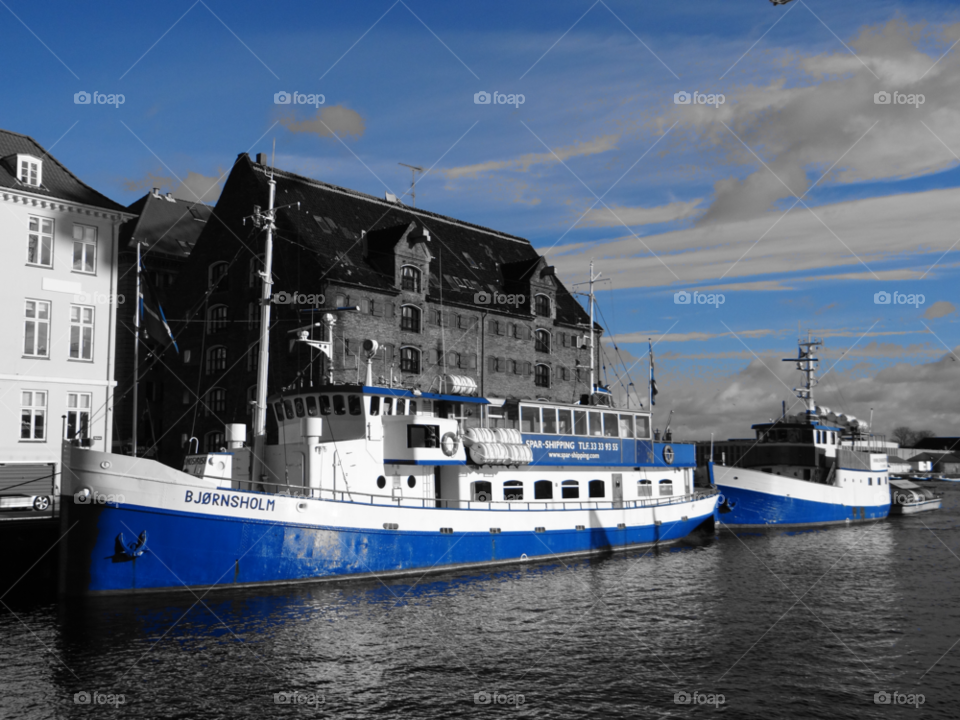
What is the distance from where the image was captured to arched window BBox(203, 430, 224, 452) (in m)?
50.3

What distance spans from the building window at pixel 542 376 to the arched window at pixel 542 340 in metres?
1.30

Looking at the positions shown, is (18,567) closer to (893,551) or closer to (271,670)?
(271,670)

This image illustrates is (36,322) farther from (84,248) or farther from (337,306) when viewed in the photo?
(337,306)

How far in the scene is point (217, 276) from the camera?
174ft

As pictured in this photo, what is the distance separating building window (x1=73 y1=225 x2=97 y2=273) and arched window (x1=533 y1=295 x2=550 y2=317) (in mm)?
32295

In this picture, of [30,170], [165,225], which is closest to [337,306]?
[30,170]

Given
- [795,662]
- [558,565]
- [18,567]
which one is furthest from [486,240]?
[795,662]

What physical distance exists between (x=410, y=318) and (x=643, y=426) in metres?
18.6

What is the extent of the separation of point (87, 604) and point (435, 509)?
11.3 meters

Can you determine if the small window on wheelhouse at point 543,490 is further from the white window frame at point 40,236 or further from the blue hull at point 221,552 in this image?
the white window frame at point 40,236

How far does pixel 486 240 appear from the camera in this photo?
65312mm

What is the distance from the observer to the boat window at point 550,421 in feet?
114

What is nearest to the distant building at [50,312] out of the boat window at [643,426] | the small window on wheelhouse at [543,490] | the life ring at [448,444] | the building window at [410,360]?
the life ring at [448,444]

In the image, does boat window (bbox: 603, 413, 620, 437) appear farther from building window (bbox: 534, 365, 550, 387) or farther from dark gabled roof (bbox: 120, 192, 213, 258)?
dark gabled roof (bbox: 120, 192, 213, 258)
